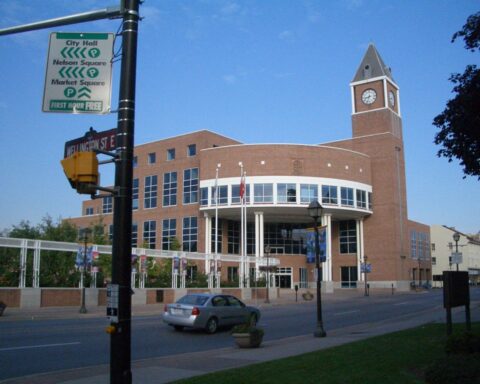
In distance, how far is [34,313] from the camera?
29.7 metres

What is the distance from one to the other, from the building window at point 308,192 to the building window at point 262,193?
13.1 ft

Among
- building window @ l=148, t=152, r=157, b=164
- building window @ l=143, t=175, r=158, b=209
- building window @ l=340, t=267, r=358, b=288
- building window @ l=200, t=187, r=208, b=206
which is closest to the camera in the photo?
building window @ l=200, t=187, r=208, b=206

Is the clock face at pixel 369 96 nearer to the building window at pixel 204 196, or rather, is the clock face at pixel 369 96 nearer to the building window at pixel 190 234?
the building window at pixel 204 196

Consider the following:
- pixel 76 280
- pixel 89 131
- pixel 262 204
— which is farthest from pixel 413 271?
pixel 89 131

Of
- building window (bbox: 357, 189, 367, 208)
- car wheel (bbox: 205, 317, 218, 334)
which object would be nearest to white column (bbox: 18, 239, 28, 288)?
car wheel (bbox: 205, 317, 218, 334)

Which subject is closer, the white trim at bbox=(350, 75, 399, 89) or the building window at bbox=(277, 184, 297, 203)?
the building window at bbox=(277, 184, 297, 203)

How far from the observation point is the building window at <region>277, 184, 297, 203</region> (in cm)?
6750

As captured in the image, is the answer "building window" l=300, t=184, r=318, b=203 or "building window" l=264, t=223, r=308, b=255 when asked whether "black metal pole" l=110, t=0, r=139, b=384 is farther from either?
"building window" l=264, t=223, r=308, b=255

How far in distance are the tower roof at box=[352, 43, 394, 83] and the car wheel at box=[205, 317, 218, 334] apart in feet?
233

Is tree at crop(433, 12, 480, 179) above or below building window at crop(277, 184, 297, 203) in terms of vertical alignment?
below

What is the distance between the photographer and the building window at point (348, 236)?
80.4 metres

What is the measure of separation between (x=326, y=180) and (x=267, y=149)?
8730 millimetres

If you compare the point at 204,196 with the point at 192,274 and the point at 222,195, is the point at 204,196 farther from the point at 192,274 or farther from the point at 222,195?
the point at 192,274

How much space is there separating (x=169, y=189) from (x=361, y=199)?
27.0 meters
